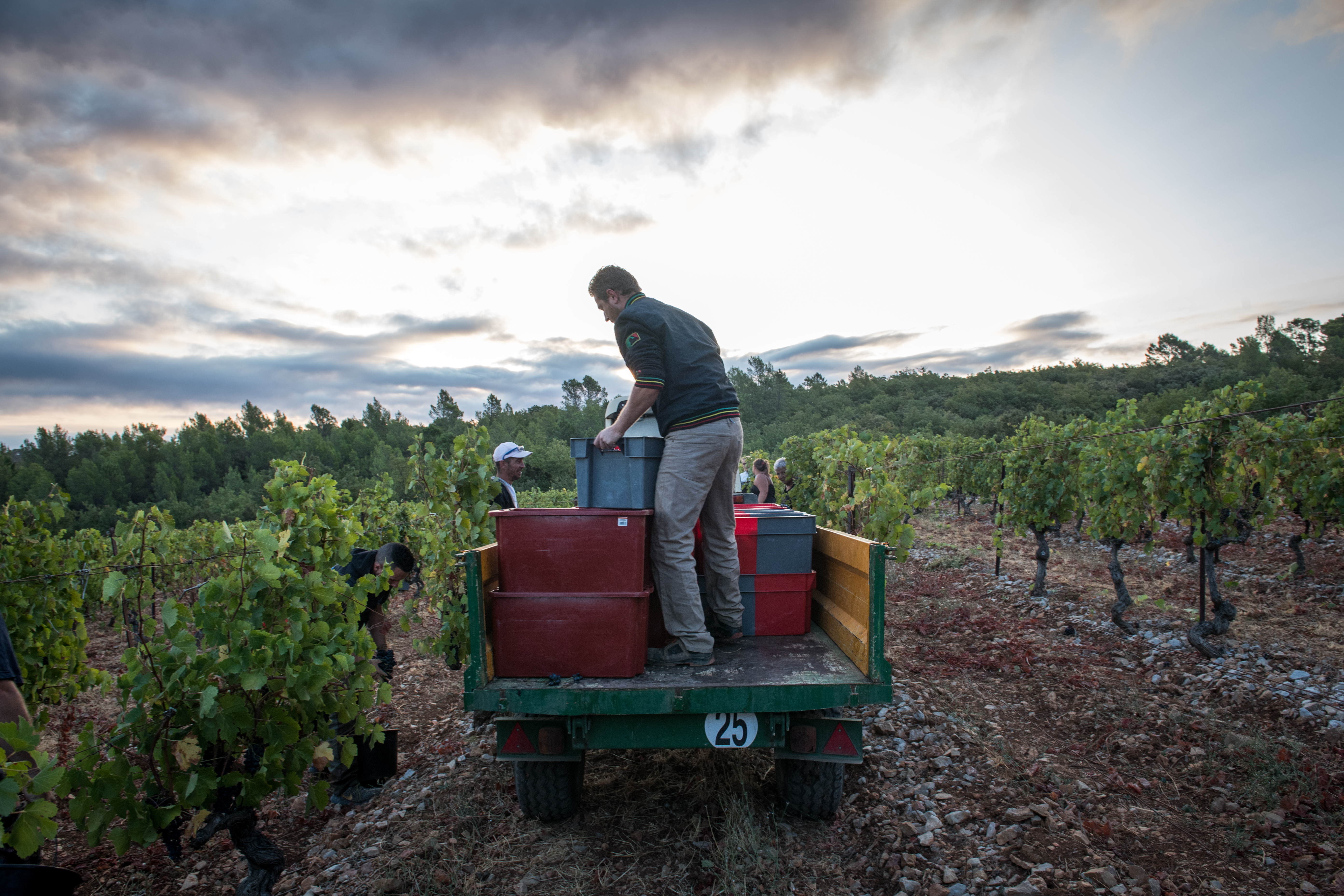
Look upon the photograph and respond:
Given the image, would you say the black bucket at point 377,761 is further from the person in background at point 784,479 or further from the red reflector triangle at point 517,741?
the person in background at point 784,479

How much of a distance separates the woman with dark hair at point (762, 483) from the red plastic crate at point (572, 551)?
4.70 m

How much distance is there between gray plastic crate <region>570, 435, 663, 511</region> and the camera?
118 inches

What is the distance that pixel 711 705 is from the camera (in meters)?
2.66

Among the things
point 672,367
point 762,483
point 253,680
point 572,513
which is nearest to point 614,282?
point 672,367

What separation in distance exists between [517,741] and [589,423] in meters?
68.5

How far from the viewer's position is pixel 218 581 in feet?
8.80

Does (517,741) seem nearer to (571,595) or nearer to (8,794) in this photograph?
(571,595)

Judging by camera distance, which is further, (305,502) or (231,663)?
(305,502)

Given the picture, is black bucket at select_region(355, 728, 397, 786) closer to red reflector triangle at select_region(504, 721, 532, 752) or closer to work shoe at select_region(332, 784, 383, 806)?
work shoe at select_region(332, 784, 383, 806)

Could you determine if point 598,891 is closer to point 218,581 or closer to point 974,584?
point 218,581

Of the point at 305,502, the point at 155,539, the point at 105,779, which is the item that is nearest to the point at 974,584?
the point at 305,502

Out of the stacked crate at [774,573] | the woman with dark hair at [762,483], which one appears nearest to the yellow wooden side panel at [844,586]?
the stacked crate at [774,573]

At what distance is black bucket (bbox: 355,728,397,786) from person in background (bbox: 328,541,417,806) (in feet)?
0.17

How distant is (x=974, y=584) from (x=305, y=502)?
9.16 metres
